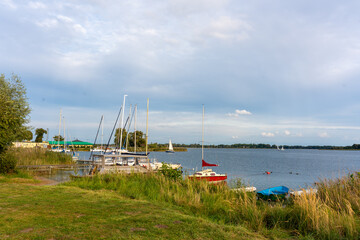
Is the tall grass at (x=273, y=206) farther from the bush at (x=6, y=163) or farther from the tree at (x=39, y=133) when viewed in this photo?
the tree at (x=39, y=133)

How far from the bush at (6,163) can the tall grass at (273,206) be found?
6.99 m

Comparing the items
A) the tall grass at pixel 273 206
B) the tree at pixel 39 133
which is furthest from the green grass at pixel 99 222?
the tree at pixel 39 133

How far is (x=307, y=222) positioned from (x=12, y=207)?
7968 millimetres

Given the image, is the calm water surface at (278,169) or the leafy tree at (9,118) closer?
the leafy tree at (9,118)

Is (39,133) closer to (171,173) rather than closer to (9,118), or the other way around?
(9,118)

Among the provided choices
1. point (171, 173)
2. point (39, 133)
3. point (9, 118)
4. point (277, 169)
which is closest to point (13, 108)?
point (9, 118)

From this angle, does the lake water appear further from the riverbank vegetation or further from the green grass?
the green grass

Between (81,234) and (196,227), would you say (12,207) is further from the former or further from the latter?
(196,227)

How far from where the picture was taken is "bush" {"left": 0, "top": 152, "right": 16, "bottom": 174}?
1628 cm

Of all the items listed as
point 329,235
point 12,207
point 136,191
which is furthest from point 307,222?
point 12,207

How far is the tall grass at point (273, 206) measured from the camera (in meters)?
6.07

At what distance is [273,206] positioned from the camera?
28.3ft

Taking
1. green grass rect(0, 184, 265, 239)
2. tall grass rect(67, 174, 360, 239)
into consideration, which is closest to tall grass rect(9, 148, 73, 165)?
tall grass rect(67, 174, 360, 239)

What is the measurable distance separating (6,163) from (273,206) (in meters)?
16.0
